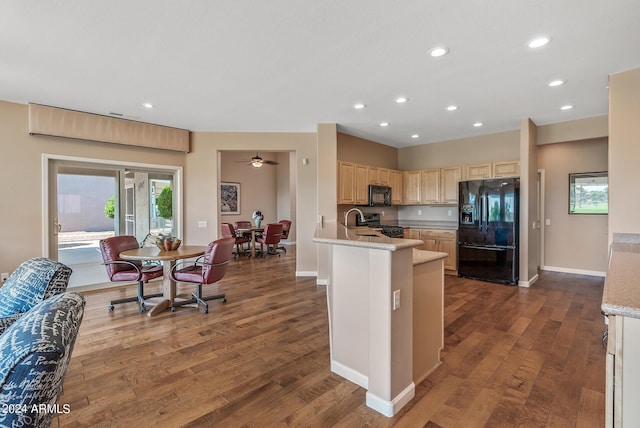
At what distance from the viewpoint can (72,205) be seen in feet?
15.7

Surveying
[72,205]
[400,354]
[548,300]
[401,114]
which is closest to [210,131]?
[72,205]

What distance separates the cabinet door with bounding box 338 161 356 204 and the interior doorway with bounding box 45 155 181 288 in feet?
9.77

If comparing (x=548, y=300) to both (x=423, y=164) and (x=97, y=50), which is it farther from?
(x=97, y=50)

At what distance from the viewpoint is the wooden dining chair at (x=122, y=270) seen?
3.88 meters

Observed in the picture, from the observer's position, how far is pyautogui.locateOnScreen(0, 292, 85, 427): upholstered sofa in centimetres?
87

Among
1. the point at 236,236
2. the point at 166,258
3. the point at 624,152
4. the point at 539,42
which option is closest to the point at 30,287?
the point at 166,258

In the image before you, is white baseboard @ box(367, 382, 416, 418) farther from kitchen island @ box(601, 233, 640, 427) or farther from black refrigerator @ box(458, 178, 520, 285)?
black refrigerator @ box(458, 178, 520, 285)

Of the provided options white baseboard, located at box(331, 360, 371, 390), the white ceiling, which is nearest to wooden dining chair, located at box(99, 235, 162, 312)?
the white ceiling

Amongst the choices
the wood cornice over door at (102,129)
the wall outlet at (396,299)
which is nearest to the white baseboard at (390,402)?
the wall outlet at (396,299)

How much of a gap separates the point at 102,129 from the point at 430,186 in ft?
19.5

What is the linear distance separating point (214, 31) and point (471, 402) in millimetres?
3299

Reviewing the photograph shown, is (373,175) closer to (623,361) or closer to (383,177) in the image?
(383,177)

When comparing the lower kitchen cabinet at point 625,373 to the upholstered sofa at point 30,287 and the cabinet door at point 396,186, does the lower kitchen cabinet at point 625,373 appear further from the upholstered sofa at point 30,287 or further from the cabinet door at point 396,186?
the cabinet door at point 396,186

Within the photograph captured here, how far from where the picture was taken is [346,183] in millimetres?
5531
